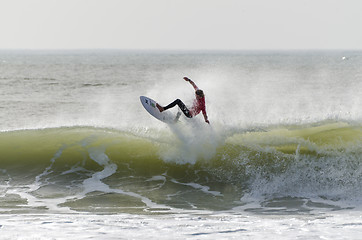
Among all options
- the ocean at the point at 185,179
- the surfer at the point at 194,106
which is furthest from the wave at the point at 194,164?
the surfer at the point at 194,106

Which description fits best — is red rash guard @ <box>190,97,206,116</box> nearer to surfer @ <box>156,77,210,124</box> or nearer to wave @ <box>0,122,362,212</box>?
surfer @ <box>156,77,210,124</box>

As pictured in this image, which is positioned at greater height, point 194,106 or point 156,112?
point 194,106

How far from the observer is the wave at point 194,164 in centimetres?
1091

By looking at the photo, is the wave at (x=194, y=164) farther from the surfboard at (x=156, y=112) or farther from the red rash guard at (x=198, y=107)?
the red rash guard at (x=198, y=107)

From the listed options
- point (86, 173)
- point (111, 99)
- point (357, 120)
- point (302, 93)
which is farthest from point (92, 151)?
point (302, 93)

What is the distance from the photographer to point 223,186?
11.5m

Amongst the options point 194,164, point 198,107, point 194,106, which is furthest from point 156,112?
point 194,164

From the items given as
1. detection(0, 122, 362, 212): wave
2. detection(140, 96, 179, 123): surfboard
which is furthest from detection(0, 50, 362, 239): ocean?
detection(140, 96, 179, 123): surfboard

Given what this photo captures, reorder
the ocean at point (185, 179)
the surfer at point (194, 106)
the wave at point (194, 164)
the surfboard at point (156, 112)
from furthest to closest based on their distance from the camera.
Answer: the surfboard at point (156, 112)
the surfer at point (194, 106)
the wave at point (194, 164)
the ocean at point (185, 179)

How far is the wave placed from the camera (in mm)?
10906

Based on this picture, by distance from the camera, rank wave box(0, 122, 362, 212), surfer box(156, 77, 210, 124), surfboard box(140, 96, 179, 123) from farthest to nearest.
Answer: surfboard box(140, 96, 179, 123) < surfer box(156, 77, 210, 124) < wave box(0, 122, 362, 212)

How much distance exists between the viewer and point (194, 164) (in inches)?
502

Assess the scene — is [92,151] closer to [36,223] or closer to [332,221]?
Answer: [36,223]

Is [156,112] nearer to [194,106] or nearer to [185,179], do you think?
[194,106]
